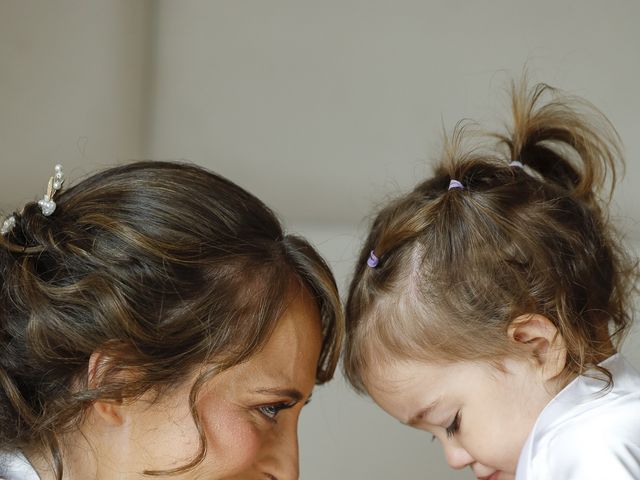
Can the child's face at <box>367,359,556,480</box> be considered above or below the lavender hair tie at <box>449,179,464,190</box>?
below

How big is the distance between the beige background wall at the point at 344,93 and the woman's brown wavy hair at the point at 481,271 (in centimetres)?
41

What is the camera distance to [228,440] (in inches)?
38.7

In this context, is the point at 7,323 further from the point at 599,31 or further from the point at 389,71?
the point at 599,31

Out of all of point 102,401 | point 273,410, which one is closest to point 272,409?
point 273,410

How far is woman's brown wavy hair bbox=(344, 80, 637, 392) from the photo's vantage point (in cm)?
109

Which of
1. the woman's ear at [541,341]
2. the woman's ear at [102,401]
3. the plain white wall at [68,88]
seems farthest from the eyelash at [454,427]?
the plain white wall at [68,88]

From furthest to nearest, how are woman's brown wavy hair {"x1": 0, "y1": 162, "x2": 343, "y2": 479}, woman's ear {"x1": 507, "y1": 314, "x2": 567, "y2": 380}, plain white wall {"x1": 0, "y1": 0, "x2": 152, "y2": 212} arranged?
plain white wall {"x1": 0, "y1": 0, "x2": 152, "y2": 212} < woman's ear {"x1": 507, "y1": 314, "x2": 567, "y2": 380} < woman's brown wavy hair {"x1": 0, "y1": 162, "x2": 343, "y2": 479}

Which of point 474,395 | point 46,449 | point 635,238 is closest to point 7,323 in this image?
point 46,449

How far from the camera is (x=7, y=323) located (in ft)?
3.19

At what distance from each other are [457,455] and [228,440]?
0.28m

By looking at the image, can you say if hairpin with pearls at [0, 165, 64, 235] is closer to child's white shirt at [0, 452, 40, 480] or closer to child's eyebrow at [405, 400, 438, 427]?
child's white shirt at [0, 452, 40, 480]

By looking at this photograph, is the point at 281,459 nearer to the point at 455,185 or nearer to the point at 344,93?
the point at 455,185

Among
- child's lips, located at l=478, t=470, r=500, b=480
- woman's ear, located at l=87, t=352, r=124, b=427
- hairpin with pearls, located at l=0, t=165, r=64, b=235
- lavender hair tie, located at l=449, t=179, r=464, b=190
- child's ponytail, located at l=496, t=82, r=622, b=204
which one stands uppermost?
child's ponytail, located at l=496, t=82, r=622, b=204

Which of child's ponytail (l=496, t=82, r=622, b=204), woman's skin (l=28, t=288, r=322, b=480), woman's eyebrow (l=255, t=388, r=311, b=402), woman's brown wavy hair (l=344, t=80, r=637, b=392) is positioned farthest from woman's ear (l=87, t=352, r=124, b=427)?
child's ponytail (l=496, t=82, r=622, b=204)
